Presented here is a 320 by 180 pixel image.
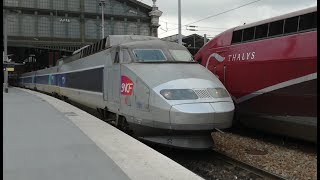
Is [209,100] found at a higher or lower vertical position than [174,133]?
higher

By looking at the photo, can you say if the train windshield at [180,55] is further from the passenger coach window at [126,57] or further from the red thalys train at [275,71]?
the red thalys train at [275,71]

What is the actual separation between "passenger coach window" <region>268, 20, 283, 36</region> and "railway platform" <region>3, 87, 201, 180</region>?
485cm

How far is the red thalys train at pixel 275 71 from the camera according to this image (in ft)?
34.4

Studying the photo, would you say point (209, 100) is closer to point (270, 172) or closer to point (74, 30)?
point (270, 172)

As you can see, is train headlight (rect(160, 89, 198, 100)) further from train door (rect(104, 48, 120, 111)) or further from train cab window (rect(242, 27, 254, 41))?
train cab window (rect(242, 27, 254, 41))

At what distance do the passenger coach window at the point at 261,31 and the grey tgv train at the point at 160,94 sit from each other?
79.9 inches

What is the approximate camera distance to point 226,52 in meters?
13.9

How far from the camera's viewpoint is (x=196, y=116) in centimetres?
944

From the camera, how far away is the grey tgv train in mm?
9609

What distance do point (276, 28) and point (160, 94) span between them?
3912 mm

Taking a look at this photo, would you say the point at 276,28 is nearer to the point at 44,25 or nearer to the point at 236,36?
the point at 236,36

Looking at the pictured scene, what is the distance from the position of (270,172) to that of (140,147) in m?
2.67

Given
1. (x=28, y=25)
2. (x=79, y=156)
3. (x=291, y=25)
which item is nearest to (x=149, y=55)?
(x=291, y=25)

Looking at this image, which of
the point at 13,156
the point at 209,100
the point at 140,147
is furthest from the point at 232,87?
the point at 13,156
